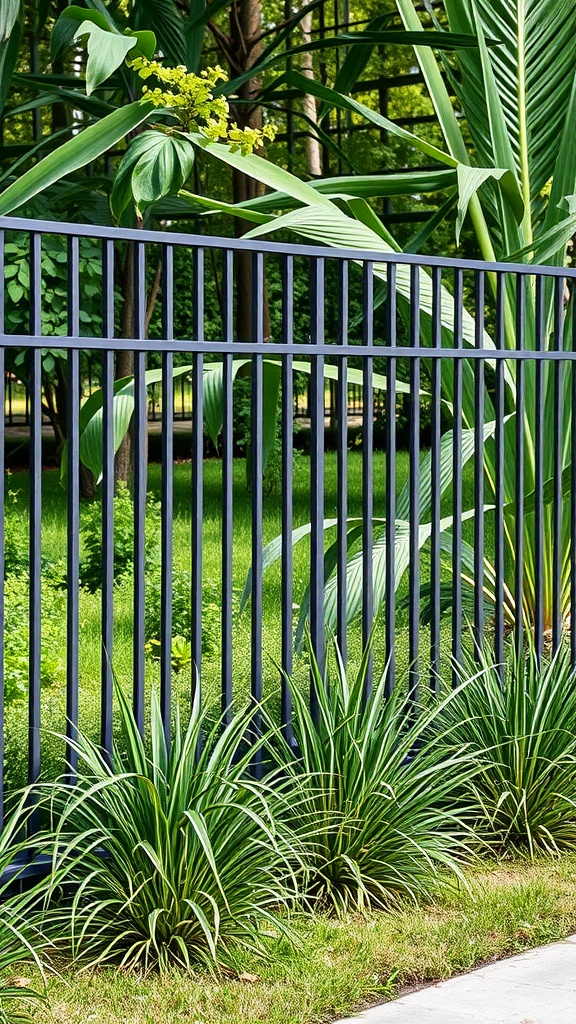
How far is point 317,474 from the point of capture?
406 centimetres

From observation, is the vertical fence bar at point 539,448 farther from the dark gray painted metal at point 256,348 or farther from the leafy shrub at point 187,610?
the leafy shrub at point 187,610

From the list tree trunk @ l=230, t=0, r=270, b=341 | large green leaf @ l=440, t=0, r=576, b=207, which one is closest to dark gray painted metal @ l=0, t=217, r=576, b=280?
large green leaf @ l=440, t=0, r=576, b=207

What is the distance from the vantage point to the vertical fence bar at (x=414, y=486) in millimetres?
4301

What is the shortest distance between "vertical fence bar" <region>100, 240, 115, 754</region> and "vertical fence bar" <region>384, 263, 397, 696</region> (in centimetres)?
105

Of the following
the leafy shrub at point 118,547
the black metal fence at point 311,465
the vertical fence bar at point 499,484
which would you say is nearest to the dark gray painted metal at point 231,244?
the black metal fence at point 311,465

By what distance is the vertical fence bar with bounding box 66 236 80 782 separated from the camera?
11.0ft

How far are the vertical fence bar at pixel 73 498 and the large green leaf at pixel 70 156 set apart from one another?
99 centimetres

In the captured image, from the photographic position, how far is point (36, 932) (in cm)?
326

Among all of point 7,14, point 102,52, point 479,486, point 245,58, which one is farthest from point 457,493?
point 245,58

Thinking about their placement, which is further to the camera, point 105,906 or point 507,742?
point 507,742

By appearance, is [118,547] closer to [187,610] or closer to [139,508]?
[187,610]

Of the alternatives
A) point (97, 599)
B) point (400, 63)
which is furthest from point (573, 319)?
point (400, 63)

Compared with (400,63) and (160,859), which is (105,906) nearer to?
(160,859)

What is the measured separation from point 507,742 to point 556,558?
101cm
